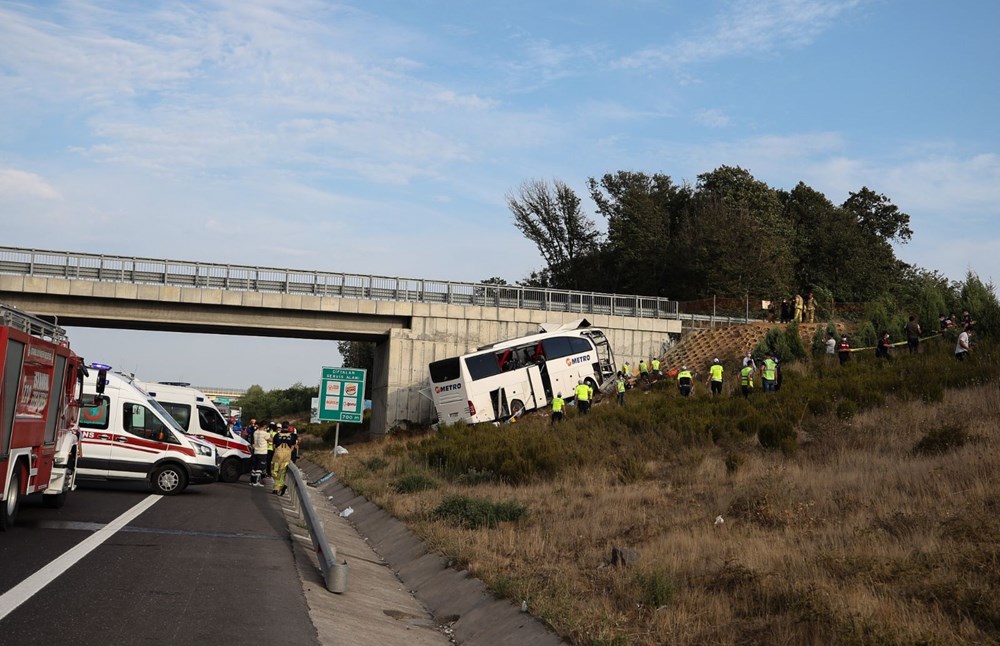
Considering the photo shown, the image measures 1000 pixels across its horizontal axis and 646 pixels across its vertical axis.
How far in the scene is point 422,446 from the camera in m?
31.2

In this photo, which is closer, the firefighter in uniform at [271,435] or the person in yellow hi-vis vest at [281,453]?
the person in yellow hi-vis vest at [281,453]

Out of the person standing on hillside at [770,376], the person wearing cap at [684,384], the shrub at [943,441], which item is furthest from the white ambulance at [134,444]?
the person wearing cap at [684,384]

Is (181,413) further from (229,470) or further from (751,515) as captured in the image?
(751,515)

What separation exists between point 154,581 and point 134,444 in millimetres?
12303

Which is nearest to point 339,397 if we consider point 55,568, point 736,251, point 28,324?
point 28,324

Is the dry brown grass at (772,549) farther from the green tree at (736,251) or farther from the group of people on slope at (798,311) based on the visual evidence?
the green tree at (736,251)

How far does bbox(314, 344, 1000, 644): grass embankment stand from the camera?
8211 mm

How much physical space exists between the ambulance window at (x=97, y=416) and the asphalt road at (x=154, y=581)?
410 centimetres

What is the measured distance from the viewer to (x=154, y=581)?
10.3 meters

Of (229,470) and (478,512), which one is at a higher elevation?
(229,470)

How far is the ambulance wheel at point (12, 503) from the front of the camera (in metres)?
13.2

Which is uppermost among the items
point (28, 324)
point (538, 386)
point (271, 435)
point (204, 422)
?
point (538, 386)

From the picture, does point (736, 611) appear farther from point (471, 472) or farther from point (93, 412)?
point (93, 412)

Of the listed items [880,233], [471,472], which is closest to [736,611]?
[471,472]
